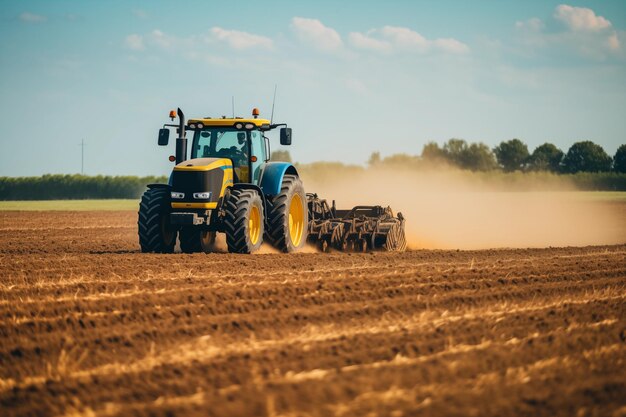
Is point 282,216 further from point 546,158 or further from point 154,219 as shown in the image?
point 546,158

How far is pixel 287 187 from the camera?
55.8 ft

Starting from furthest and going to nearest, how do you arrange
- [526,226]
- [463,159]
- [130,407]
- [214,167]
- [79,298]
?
[463,159]
[526,226]
[214,167]
[79,298]
[130,407]

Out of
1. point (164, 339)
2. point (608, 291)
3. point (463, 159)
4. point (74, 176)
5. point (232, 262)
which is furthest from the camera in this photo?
point (463, 159)

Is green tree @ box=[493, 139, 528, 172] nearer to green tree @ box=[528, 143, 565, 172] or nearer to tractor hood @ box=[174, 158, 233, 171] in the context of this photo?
green tree @ box=[528, 143, 565, 172]

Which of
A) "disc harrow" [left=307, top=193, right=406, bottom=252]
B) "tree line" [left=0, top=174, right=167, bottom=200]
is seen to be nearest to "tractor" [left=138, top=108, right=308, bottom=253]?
"disc harrow" [left=307, top=193, right=406, bottom=252]

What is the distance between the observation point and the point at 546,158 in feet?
313

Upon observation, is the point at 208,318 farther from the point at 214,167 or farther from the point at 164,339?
the point at 214,167

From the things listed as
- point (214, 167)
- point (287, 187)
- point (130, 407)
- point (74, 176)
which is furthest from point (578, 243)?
point (74, 176)

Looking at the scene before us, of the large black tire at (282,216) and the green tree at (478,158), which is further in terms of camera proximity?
the green tree at (478,158)

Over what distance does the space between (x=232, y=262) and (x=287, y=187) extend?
9.72 ft

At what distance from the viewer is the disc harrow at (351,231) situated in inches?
733

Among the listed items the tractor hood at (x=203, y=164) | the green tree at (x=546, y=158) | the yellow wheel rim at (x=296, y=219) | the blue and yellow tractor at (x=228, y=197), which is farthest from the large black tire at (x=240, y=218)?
the green tree at (x=546, y=158)

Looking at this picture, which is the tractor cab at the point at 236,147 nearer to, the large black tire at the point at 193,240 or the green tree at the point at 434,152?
the large black tire at the point at 193,240

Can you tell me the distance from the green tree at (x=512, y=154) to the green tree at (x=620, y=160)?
1372 centimetres
